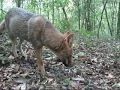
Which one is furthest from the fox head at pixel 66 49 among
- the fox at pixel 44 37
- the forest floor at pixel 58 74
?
the forest floor at pixel 58 74

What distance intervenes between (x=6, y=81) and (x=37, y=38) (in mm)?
1135

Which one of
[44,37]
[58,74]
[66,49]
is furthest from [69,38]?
[58,74]

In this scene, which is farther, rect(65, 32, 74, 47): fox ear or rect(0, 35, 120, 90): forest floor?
rect(65, 32, 74, 47): fox ear

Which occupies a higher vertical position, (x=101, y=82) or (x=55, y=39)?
(x=55, y=39)

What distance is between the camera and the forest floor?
226 inches

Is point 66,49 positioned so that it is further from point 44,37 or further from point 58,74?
point 58,74

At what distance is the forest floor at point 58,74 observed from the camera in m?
5.74

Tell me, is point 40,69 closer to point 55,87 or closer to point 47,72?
point 47,72

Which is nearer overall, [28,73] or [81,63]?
[28,73]

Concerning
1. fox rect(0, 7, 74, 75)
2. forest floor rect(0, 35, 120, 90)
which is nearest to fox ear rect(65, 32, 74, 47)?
fox rect(0, 7, 74, 75)

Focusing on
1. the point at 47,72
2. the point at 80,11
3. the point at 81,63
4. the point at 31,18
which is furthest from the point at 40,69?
the point at 80,11

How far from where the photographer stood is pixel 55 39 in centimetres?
627

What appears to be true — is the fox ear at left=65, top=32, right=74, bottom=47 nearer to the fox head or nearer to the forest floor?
the fox head

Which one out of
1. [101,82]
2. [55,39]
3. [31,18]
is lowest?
[101,82]
